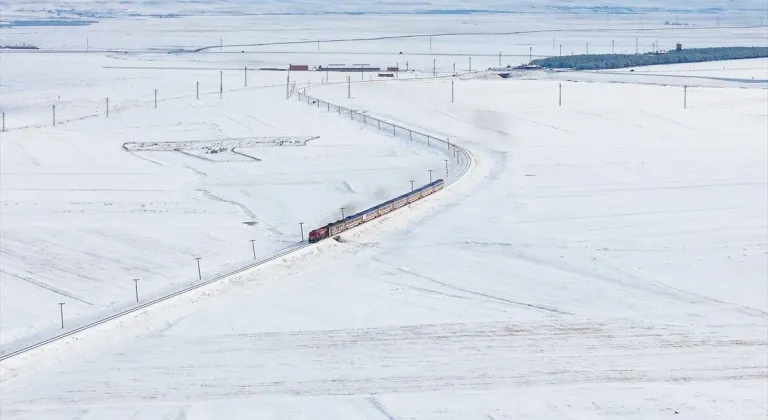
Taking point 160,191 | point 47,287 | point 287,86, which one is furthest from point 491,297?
point 287,86

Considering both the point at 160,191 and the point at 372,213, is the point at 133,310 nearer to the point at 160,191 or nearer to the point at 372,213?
the point at 372,213

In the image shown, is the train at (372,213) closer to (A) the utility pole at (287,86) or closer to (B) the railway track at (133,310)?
(B) the railway track at (133,310)

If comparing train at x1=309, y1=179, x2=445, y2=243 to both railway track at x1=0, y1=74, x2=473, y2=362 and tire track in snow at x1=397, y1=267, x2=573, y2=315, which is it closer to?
railway track at x1=0, y1=74, x2=473, y2=362

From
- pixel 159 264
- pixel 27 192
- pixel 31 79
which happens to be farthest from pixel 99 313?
pixel 31 79

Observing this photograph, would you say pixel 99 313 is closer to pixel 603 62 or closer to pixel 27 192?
pixel 27 192

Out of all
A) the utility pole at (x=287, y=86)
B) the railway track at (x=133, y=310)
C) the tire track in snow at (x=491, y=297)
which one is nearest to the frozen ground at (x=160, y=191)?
the railway track at (x=133, y=310)
